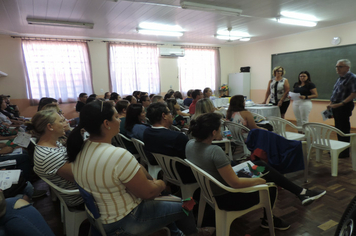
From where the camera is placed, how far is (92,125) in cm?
118

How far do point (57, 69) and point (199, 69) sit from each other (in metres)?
4.68

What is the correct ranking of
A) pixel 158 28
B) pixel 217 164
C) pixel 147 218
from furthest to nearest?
pixel 158 28 → pixel 217 164 → pixel 147 218

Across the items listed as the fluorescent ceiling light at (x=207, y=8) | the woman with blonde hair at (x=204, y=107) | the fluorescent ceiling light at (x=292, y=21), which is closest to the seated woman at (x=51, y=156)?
the woman with blonde hair at (x=204, y=107)

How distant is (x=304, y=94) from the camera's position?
446cm

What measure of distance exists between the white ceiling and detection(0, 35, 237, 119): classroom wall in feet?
1.45

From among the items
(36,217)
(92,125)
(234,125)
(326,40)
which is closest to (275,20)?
(326,40)

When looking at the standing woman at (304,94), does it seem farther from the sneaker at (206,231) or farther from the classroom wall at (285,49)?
the sneaker at (206,231)

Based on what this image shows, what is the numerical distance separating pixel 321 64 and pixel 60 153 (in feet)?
22.6

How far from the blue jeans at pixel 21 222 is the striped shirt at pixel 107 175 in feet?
0.79

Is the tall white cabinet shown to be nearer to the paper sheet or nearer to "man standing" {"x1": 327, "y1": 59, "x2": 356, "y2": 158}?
the paper sheet

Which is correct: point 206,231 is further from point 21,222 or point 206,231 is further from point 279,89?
point 279,89

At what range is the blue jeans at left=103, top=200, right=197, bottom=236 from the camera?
122cm

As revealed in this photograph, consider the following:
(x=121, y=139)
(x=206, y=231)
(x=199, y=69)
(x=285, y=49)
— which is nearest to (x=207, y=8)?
(x=121, y=139)

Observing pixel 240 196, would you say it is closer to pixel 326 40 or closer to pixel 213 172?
pixel 213 172
